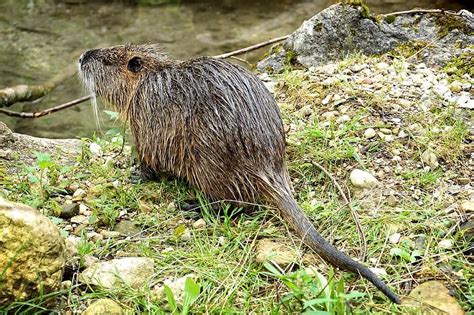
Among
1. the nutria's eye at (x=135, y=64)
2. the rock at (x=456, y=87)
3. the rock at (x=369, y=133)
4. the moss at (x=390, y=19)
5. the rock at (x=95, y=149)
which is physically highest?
the nutria's eye at (x=135, y=64)

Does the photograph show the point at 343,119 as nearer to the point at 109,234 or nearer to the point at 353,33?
the point at 353,33

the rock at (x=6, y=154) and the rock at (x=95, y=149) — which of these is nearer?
the rock at (x=6, y=154)

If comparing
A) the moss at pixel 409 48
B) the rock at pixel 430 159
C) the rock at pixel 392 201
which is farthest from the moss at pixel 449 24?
the rock at pixel 392 201

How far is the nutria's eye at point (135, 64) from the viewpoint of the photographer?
2.81 meters

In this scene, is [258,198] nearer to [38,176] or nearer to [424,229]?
[424,229]

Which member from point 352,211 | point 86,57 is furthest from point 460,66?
point 86,57

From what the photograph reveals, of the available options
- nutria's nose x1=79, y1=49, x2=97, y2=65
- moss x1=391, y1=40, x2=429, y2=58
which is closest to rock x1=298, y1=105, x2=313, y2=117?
moss x1=391, y1=40, x2=429, y2=58

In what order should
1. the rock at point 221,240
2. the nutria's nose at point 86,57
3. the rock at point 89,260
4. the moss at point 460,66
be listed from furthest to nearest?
the moss at point 460,66, the nutria's nose at point 86,57, the rock at point 221,240, the rock at point 89,260

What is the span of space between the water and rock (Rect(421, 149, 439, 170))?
3673 millimetres

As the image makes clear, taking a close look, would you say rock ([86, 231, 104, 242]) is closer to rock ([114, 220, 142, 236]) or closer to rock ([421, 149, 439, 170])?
rock ([114, 220, 142, 236])

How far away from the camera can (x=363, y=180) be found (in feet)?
8.11

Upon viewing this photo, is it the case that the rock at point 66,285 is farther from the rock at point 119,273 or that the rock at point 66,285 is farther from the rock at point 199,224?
the rock at point 199,224

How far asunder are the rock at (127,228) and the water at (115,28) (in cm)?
321

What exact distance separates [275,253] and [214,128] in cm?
60
